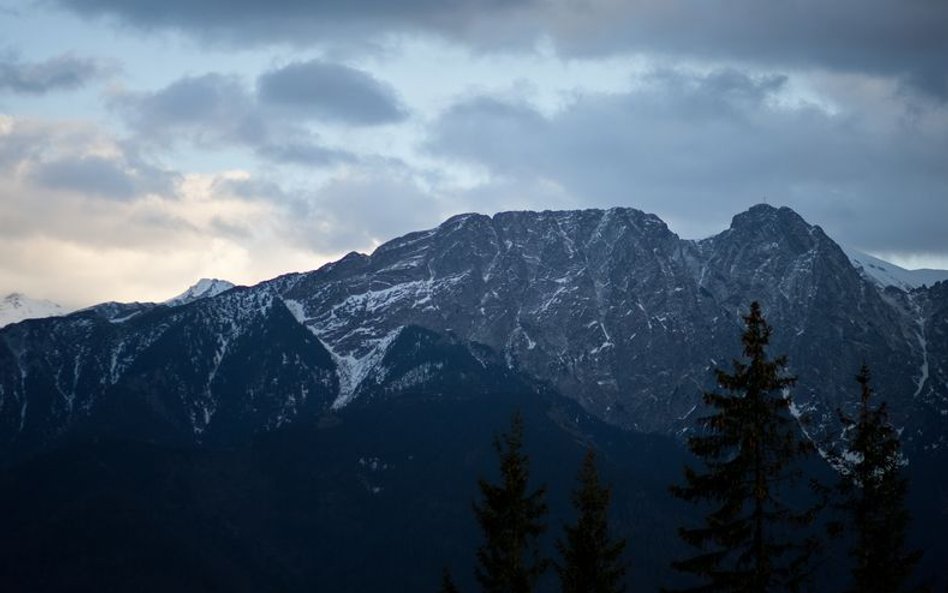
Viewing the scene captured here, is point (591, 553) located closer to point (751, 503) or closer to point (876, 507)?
point (751, 503)

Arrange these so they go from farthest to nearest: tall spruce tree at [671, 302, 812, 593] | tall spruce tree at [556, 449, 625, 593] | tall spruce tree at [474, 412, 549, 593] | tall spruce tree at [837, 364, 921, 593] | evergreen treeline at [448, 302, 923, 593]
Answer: tall spruce tree at [556, 449, 625, 593], tall spruce tree at [474, 412, 549, 593], tall spruce tree at [837, 364, 921, 593], evergreen treeline at [448, 302, 923, 593], tall spruce tree at [671, 302, 812, 593]

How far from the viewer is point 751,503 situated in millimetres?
67062

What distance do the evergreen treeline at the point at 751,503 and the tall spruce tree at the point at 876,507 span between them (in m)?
0.04

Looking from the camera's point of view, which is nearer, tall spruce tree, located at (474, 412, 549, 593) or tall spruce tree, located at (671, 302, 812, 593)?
tall spruce tree, located at (671, 302, 812, 593)

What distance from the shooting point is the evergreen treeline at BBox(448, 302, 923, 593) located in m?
59.1

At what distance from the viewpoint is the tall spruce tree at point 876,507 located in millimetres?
63688

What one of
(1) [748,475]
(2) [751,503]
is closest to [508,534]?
(2) [751,503]

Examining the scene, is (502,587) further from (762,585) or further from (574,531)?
(762,585)

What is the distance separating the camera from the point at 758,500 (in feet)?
194

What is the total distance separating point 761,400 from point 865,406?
8025 millimetres

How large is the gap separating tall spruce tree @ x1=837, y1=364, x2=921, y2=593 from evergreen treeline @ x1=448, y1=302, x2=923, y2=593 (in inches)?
1.7

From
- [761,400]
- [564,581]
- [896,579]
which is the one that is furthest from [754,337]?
[564,581]

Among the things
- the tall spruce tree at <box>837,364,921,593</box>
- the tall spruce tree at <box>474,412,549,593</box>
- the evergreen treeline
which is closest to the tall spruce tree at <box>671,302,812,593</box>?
the evergreen treeline

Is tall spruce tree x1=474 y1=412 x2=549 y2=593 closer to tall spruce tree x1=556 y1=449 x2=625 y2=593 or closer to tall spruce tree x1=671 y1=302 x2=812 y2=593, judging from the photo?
tall spruce tree x1=556 y1=449 x2=625 y2=593
